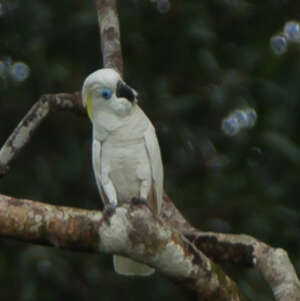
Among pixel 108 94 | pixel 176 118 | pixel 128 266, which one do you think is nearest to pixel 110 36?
pixel 108 94

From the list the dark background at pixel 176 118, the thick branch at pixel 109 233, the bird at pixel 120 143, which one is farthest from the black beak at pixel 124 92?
the dark background at pixel 176 118

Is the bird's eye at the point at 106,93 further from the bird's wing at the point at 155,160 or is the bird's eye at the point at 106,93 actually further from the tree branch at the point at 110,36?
the tree branch at the point at 110,36

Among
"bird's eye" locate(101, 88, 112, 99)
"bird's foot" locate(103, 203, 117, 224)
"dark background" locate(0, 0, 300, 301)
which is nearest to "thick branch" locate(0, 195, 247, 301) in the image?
"bird's foot" locate(103, 203, 117, 224)

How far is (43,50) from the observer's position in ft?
15.1

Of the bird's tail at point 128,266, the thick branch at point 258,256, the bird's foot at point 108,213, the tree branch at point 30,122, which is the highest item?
the tree branch at point 30,122

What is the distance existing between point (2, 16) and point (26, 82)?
370 mm

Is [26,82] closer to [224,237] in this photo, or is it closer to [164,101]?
[164,101]

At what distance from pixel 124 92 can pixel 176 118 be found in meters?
1.75

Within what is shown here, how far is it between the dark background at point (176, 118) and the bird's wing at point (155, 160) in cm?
129

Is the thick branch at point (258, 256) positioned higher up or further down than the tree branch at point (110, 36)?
further down

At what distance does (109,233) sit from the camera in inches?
88.0

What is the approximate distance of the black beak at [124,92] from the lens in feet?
9.14

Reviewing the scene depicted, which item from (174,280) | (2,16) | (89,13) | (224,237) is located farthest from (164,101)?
(174,280)

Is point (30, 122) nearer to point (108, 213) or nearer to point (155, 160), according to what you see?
point (155, 160)
